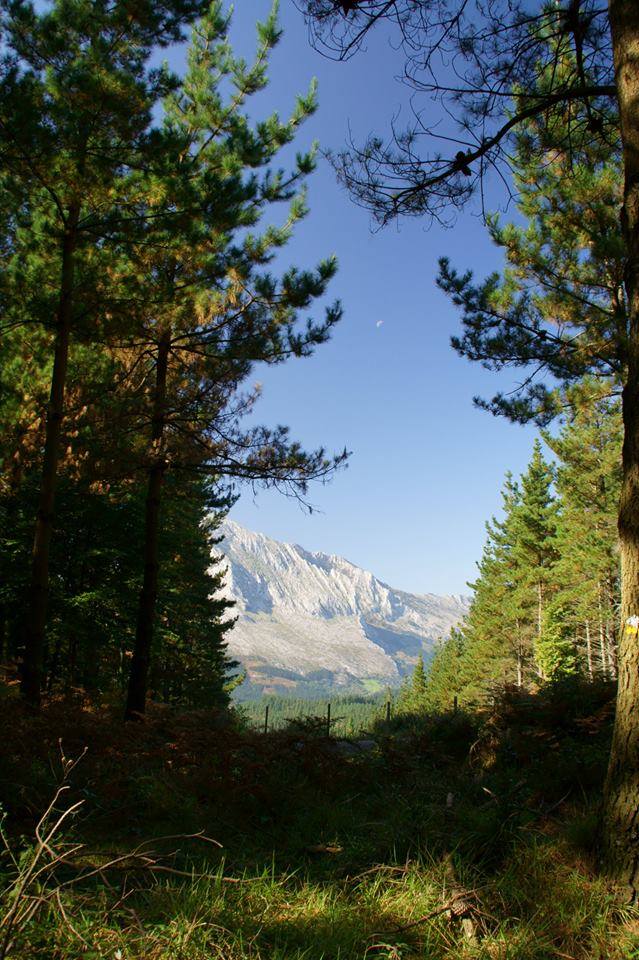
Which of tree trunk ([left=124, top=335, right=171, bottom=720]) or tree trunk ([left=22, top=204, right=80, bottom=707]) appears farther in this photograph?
tree trunk ([left=124, top=335, right=171, bottom=720])

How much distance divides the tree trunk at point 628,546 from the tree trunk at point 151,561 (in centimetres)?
773

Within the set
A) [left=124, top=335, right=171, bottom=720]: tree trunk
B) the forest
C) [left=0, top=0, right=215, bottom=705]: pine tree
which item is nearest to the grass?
the forest

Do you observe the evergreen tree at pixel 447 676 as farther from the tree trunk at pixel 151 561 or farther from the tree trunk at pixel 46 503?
the tree trunk at pixel 46 503

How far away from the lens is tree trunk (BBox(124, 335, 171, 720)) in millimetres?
9305

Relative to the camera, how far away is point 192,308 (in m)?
9.11

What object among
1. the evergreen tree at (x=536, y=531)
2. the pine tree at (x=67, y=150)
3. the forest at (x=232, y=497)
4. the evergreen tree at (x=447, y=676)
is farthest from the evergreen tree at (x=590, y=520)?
the evergreen tree at (x=447, y=676)

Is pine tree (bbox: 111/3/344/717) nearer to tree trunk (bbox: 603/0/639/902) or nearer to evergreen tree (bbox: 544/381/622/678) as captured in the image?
tree trunk (bbox: 603/0/639/902)

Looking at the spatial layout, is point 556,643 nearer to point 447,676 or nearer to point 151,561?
point 151,561

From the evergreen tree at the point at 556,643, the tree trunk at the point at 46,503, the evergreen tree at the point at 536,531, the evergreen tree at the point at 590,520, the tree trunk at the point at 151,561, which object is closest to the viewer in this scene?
the tree trunk at the point at 46,503

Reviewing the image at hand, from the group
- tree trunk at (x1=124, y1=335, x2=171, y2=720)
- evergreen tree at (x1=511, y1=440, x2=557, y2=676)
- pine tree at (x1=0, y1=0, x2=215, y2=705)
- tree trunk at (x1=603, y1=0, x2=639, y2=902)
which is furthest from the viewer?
evergreen tree at (x1=511, y1=440, x2=557, y2=676)

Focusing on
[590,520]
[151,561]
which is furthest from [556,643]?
[151,561]

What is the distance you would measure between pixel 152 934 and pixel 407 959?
3.28 feet

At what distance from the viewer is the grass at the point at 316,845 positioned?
7.40ft

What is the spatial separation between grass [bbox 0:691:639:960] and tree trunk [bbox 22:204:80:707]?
44.0 inches
